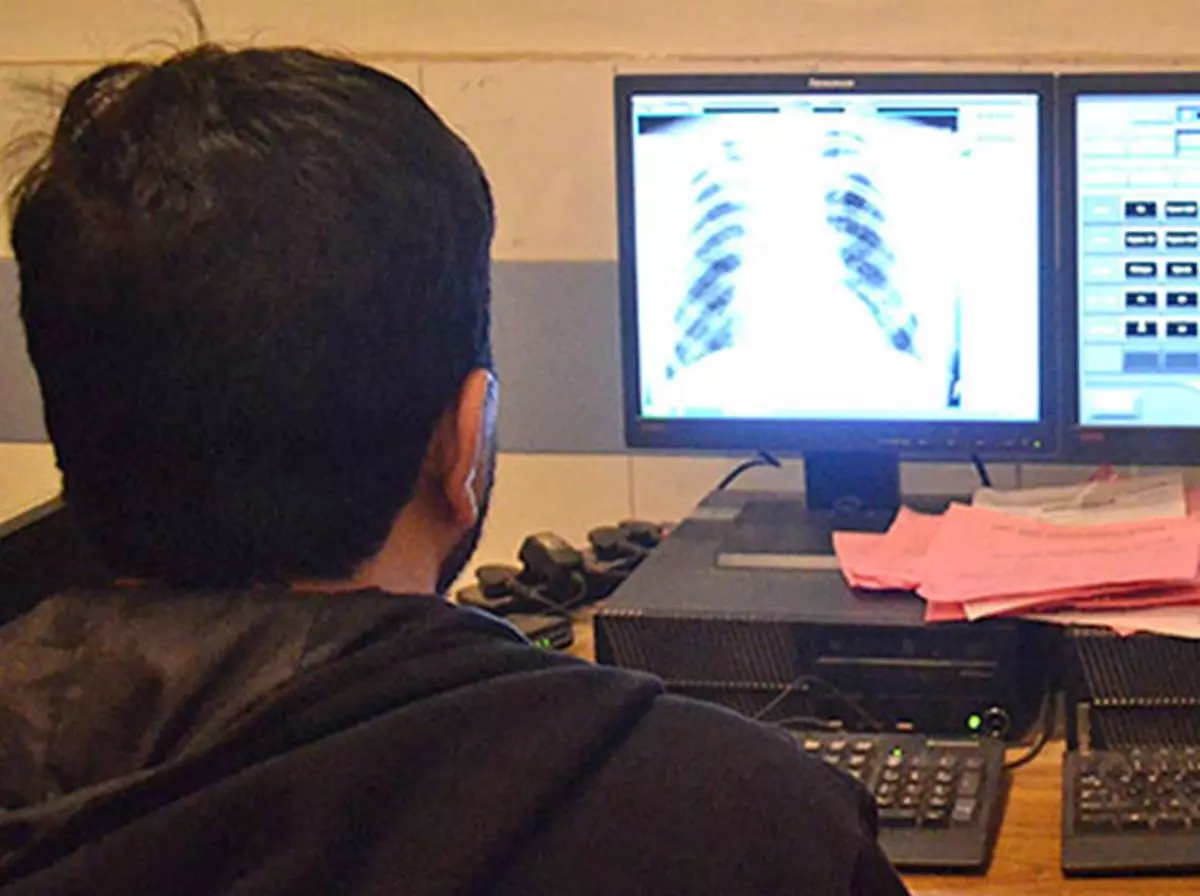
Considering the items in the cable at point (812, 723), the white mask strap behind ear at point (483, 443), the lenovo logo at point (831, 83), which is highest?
the lenovo logo at point (831, 83)

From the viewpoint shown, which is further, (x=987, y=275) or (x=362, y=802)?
(x=987, y=275)

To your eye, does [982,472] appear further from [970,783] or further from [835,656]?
[970,783]

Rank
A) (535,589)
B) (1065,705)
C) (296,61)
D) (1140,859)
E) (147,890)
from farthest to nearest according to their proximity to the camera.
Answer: (535,589)
(1065,705)
(1140,859)
(296,61)
(147,890)

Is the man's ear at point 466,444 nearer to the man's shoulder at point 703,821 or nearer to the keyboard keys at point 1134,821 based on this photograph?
the man's shoulder at point 703,821

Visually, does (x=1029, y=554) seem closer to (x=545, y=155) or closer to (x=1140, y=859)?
(x=1140, y=859)

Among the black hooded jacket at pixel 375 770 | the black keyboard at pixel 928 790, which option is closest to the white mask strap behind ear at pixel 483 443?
the black hooded jacket at pixel 375 770

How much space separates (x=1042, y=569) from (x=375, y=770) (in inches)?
36.7

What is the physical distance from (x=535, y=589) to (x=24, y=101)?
2.41 ft

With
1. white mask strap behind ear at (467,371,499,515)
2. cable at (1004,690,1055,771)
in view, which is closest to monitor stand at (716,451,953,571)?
cable at (1004,690,1055,771)

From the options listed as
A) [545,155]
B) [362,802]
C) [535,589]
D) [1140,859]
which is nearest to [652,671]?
[535,589]

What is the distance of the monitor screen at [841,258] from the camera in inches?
71.9

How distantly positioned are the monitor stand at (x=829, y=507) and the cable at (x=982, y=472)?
0.05 metres

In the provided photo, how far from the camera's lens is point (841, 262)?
1.86 meters

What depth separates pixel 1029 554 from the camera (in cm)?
172
